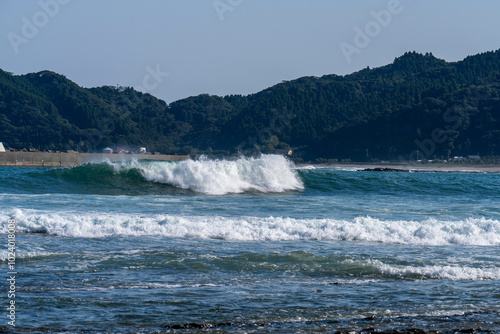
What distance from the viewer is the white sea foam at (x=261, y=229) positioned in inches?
543

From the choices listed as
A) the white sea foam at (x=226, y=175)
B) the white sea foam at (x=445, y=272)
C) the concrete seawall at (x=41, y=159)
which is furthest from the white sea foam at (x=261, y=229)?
the concrete seawall at (x=41, y=159)

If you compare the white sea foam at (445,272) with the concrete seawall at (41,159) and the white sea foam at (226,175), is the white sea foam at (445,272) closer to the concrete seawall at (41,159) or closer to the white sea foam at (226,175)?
the white sea foam at (226,175)

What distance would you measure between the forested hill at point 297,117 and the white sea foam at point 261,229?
317ft

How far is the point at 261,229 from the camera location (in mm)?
14156

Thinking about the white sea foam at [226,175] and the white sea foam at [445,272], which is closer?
the white sea foam at [445,272]

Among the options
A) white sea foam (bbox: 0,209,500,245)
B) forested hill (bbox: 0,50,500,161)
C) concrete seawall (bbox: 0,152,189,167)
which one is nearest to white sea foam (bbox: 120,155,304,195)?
white sea foam (bbox: 0,209,500,245)

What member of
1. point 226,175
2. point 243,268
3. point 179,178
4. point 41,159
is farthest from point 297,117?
point 243,268

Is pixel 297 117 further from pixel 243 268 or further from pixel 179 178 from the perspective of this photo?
pixel 243 268

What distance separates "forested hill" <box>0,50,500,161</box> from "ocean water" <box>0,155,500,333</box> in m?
95.7

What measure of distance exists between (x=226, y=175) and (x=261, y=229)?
14.1 m

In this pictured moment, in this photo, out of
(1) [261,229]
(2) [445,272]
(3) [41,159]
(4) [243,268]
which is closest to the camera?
(2) [445,272]

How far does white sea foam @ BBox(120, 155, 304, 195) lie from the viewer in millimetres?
27266

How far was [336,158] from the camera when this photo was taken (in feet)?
397

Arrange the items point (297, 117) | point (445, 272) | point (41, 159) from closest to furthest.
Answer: point (445, 272)
point (41, 159)
point (297, 117)
